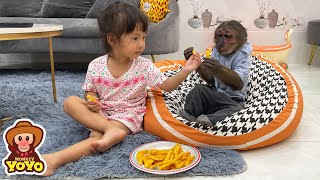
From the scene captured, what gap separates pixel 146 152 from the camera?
1.34 metres

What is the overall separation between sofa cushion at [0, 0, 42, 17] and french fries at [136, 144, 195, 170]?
239cm

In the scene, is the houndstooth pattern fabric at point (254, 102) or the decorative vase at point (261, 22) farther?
the decorative vase at point (261, 22)

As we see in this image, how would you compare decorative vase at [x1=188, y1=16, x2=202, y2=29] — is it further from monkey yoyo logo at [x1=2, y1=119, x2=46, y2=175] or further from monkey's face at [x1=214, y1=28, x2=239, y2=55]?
monkey yoyo logo at [x1=2, y1=119, x2=46, y2=175]

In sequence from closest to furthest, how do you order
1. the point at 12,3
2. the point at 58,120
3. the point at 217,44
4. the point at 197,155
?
the point at 197,155 → the point at 217,44 → the point at 58,120 → the point at 12,3

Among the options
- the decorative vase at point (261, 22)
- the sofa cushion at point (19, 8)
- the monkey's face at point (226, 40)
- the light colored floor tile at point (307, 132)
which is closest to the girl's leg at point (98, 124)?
the monkey's face at point (226, 40)

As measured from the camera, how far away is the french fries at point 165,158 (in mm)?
1259

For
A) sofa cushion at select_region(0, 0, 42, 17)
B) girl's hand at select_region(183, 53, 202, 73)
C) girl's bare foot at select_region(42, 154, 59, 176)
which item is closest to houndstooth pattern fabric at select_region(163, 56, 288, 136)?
girl's hand at select_region(183, 53, 202, 73)

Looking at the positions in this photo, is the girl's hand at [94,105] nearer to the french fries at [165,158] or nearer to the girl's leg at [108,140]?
the girl's leg at [108,140]

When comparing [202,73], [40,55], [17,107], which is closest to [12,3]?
[40,55]

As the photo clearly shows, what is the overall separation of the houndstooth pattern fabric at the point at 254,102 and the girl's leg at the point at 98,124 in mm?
264

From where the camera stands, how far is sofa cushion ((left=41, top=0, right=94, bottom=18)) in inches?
124

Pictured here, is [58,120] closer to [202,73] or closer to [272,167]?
[202,73]

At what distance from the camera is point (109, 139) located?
1.36 metres

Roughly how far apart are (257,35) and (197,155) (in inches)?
Result: 97.2
